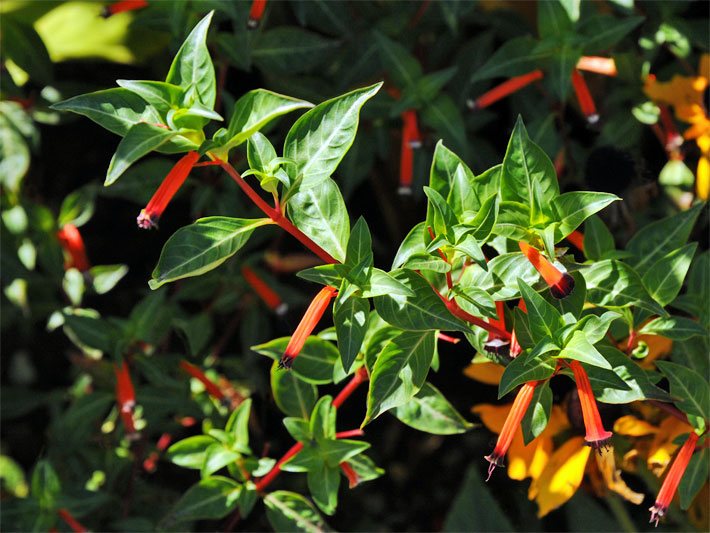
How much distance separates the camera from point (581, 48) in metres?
1.30

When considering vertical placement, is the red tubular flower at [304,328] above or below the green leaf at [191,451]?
above

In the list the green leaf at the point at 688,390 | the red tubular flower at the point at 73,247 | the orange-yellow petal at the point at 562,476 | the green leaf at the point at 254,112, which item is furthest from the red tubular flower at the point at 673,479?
the red tubular flower at the point at 73,247

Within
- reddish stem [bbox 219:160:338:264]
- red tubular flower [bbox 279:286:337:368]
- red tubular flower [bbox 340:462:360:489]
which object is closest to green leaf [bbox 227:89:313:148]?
reddish stem [bbox 219:160:338:264]

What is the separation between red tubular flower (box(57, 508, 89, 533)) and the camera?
131 cm

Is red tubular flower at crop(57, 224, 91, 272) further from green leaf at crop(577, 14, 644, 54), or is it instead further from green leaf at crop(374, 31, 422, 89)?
green leaf at crop(577, 14, 644, 54)

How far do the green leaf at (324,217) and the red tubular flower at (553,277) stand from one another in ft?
0.70

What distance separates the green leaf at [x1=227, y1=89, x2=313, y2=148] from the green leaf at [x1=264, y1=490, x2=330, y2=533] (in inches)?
22.3

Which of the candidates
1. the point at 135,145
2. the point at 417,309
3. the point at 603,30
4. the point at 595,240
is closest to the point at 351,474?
the point at 417,309

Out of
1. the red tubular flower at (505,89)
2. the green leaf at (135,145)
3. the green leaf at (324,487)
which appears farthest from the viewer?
the red tubular flower at (505,89)

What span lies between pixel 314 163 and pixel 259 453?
0.64 meters

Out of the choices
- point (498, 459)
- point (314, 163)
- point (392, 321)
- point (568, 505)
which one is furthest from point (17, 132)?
point (568, 505)

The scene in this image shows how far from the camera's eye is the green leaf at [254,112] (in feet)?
2.78

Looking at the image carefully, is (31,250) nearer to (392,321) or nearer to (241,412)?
(241,412)

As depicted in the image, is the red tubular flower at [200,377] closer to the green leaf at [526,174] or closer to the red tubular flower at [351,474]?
the red tubular flower at [351,474]
